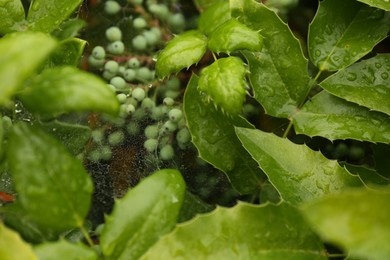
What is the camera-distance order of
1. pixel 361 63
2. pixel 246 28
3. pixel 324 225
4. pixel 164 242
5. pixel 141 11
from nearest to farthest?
pixel 324 225
pixel 164 242
pixel 246 28
pixel 361 63
pixel 141 11

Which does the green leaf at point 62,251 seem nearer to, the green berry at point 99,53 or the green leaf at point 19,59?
the green leaf at point 19,59

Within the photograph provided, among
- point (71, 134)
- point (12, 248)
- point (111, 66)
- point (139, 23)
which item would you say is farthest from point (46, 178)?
point (139, 23)

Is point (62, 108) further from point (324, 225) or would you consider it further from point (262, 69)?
point (262, 69)

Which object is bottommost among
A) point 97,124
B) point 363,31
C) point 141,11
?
point 97,124

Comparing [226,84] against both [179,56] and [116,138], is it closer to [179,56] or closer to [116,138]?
[179,56]

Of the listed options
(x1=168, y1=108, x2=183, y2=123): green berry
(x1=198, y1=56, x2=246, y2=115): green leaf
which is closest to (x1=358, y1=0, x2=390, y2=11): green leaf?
(x1=198, y1=56, x2=246, y2=115): green leaf

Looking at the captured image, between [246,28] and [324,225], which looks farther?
[246,28]

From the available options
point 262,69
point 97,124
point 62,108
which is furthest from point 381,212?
point 97,124

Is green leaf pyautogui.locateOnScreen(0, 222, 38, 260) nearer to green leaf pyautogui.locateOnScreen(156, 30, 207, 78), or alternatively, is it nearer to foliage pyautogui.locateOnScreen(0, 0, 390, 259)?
foliage pyautogui.locateOnScreen(0, 0, 390, 259)
